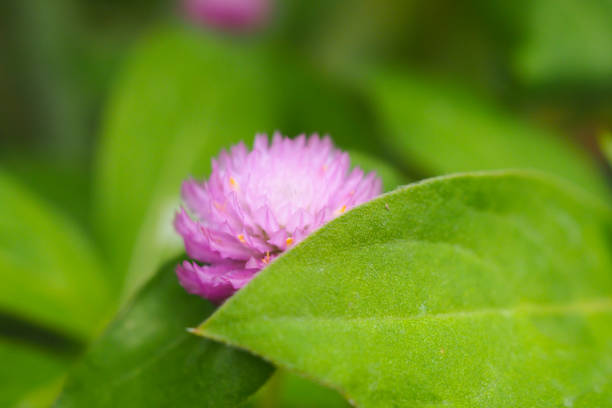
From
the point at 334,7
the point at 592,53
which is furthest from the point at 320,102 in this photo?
the point at 334,7

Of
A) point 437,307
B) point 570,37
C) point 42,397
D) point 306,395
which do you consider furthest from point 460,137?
point 42,397

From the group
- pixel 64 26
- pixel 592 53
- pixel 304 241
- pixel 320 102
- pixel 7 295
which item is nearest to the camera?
pixel 304 241

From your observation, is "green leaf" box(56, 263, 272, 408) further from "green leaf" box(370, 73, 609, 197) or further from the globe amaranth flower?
"green leaf" box(370, 73, 609, 197)

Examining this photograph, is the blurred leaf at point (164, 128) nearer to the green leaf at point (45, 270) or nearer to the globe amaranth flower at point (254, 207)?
the green leaf at point (45, 270)

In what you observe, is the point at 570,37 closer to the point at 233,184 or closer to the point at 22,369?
the point at 233,184

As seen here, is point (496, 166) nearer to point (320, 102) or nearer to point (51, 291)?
point (320, 102)

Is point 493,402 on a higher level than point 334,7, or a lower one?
lower
